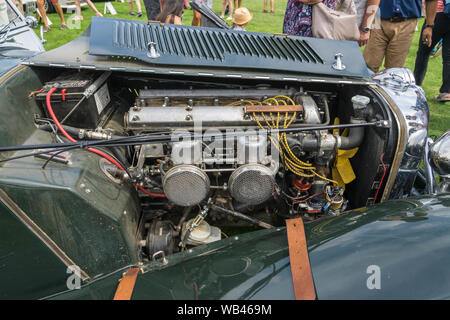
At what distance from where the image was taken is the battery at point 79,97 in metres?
1.88

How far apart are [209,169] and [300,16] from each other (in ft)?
6.80

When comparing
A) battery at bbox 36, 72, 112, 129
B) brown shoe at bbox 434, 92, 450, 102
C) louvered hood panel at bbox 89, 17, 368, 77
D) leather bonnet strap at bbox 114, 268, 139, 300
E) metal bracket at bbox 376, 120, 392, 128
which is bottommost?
brown shoe at bbox 434, 92, 450, 102

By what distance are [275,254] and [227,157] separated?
26.7 inches

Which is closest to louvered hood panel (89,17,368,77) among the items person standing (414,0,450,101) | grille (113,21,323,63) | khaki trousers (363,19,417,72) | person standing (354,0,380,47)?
grille (113,21,323,63)

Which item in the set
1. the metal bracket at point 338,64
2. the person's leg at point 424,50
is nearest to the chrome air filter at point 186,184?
the metal bracket at point 338,64

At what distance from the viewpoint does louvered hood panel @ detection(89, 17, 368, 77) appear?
1996mm

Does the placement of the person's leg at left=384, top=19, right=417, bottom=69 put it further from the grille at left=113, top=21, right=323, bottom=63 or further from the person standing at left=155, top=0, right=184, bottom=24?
the person standing at left=155, top=0, right=184, bottom=24

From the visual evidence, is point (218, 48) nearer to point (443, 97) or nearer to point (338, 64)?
point (338, 64)

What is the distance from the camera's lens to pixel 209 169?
187cm

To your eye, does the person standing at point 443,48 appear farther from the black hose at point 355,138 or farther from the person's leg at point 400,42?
the black hose at point 355,138

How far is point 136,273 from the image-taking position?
1.40 meters

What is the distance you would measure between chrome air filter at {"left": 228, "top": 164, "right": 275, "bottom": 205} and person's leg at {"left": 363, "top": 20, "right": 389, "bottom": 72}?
3.31 m
